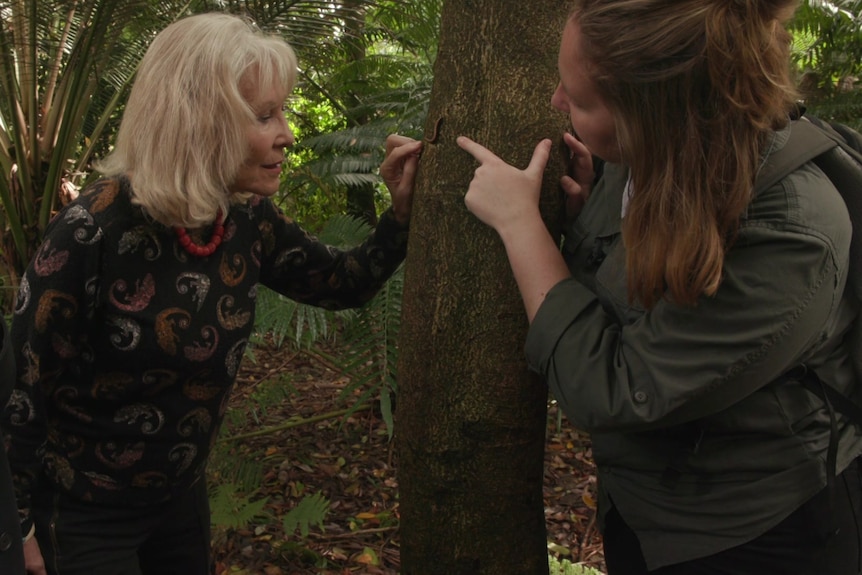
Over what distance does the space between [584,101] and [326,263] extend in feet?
3.26

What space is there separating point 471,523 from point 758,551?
0.66m

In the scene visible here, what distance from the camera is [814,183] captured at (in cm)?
124

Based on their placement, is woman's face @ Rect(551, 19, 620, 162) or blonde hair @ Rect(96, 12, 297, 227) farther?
blonde hair @ Rect(96, 12, 297, 227)

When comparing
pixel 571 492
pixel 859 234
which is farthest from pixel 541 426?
pixel 571 492

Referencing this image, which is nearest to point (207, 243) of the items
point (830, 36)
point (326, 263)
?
point (326, 263)

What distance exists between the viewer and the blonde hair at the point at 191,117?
1655 mm

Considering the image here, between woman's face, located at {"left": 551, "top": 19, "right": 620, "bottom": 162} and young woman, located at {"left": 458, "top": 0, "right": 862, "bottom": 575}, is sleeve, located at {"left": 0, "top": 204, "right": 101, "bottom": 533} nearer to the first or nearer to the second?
young woman, located at {"left": 458, "top": 0, "right": 862, "bottom": 575}

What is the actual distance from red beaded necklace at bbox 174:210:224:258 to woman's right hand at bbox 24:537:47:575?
71 centimetres

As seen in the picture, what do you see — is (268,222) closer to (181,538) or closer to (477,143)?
(477,143)

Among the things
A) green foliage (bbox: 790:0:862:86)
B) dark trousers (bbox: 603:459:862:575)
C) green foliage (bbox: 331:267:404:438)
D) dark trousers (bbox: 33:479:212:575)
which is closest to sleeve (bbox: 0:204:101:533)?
dark trousers (bbox: 33:479:212:575)

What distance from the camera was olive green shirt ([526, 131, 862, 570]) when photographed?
1213 millimetres

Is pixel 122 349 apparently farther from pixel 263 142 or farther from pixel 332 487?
pixel 332 487

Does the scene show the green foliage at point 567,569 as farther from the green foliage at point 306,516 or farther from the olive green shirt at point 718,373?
the olive green shirt at point 718,373

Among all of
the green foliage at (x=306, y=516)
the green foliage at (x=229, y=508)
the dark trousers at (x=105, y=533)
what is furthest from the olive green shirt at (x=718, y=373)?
the green foliage at (x=229, y=508)
